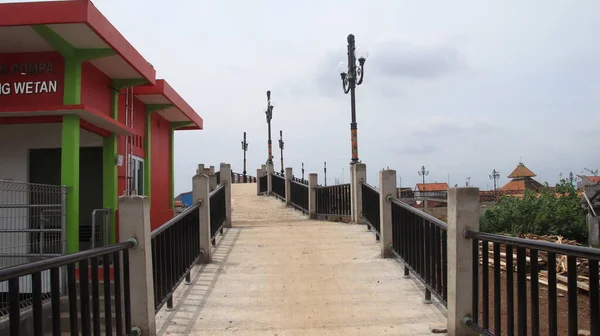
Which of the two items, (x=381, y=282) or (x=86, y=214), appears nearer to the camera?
(x=381, y=282)

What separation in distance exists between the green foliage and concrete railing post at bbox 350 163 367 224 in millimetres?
6597

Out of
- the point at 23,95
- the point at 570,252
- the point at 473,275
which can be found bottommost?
the point at 473,275

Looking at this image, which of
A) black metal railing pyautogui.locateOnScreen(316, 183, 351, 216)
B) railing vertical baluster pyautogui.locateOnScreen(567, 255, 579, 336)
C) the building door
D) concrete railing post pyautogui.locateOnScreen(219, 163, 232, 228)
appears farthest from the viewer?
black metal railing pyautogui.locateOnScreen(316, 183, 351, 216)

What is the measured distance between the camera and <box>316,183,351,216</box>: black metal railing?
507 inches

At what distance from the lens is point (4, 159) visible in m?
9.28

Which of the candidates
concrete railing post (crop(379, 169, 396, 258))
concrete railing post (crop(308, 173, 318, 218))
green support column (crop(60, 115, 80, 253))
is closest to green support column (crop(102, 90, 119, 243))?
green support column (crop(60, 115, 80, 253))

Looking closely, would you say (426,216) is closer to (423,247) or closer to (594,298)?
(423,247)

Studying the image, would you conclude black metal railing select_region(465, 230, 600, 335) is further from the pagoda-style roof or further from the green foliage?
the pagoda-style roof

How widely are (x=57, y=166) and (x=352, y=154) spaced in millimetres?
7521

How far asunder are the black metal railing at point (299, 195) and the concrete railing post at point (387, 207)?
8.17 metres

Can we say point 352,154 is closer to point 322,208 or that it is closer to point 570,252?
point 322,208

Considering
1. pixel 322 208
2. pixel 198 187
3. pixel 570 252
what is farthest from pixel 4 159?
pixel 570 252

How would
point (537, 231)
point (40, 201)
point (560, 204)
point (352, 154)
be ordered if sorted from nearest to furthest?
point (40, 201) < point (352, 154) < point (537, 231) < point (560, 204)

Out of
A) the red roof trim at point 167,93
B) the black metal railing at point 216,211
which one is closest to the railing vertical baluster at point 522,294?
the black metal railing at point 216,211
